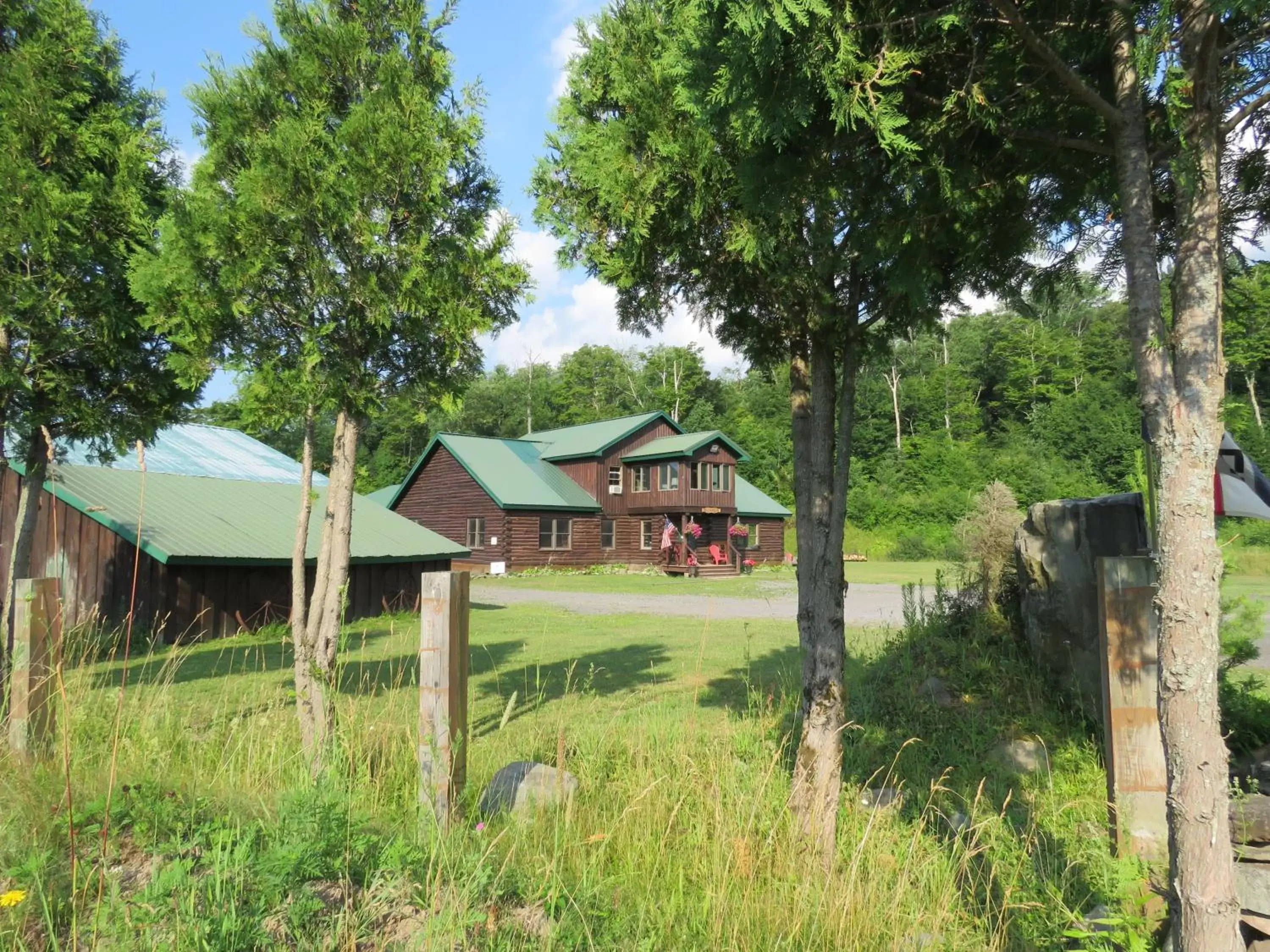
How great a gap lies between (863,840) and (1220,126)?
9.30 ft

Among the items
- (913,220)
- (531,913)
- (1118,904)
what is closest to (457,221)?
(913,220)

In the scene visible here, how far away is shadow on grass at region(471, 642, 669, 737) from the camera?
762cm

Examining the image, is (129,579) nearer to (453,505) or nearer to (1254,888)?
(1254,888)

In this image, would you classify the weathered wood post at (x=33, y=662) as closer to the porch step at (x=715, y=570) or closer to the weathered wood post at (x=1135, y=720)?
the weathered wood post at (x=1135, y=720)

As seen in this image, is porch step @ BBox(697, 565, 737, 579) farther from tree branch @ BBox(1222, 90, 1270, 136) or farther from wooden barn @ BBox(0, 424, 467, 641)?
tree branch @ BBox(1222, 90, 1270, 136)

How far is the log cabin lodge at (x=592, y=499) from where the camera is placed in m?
34.2

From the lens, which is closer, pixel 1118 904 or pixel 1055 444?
pixel 1118 904

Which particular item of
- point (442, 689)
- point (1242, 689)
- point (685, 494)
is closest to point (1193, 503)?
point (442, 689)

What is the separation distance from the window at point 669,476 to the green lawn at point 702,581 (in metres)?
3.95

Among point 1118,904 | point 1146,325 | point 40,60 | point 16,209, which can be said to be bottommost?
point 1118,904

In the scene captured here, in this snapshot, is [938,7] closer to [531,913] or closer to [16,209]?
[531,913]

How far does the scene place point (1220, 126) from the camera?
2592 mm

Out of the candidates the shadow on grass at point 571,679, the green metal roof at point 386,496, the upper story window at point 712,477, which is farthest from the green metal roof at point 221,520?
the green metal roof at point 386,496

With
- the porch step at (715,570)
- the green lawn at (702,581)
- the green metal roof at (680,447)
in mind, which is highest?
the green metal roof at (680,447)
